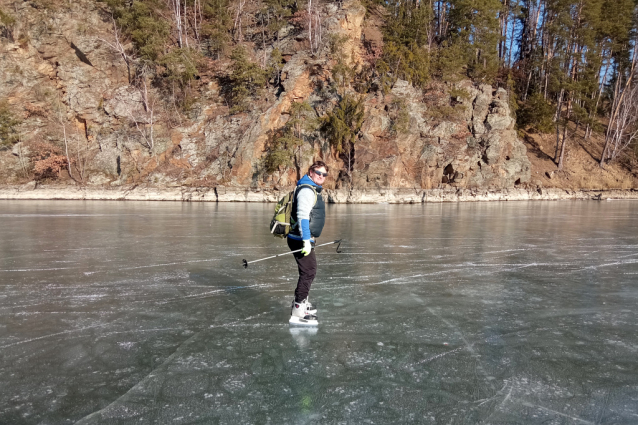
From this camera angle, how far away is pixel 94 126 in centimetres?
3400

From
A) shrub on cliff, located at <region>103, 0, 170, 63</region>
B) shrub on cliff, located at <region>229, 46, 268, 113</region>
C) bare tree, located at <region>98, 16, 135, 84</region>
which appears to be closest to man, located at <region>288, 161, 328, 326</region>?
shrub on cliff, located at <region>229, 46, 268, 113</region>

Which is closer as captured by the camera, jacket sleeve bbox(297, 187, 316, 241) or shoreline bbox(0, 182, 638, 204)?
jacket sleeve bbox(297, 187, 316, 241)

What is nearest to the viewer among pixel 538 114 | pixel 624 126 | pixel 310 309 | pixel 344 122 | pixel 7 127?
pixel 310 309

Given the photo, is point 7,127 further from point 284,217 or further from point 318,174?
point 318,174

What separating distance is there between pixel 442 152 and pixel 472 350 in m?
29.7

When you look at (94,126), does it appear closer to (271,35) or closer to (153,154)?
(153,154)

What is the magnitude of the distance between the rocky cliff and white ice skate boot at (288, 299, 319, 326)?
23.4 metres

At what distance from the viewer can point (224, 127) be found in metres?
32.8

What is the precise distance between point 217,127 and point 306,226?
3083 cm

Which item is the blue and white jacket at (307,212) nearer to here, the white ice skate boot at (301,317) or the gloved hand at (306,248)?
the gloved hand at (306,248)

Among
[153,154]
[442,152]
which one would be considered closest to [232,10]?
[153,154]

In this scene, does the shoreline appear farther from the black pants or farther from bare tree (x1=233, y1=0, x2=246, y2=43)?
the black pants

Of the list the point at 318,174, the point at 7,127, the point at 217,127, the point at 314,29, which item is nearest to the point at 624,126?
the point at 314,29

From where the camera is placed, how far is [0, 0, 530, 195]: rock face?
30.3 m
